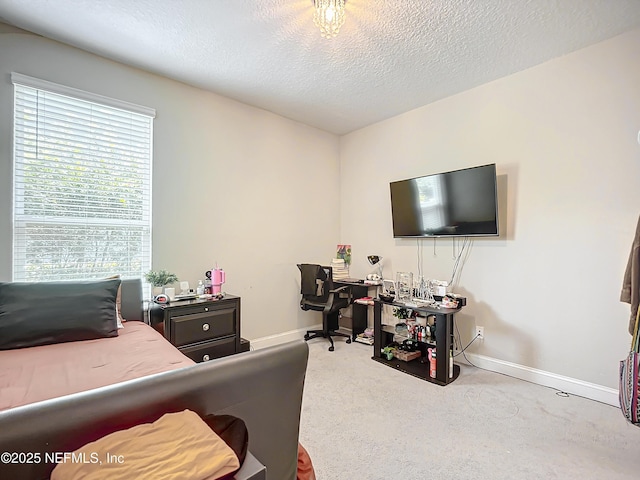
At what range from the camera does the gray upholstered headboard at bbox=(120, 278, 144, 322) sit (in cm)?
248

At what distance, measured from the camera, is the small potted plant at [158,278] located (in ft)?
8.76

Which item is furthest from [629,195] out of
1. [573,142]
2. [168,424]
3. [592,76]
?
[168,424]

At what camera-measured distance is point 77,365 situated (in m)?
1.55

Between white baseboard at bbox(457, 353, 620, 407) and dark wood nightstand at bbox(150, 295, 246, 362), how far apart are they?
239cm

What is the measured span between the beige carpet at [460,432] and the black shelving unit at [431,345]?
12 cm

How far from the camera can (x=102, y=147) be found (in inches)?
102

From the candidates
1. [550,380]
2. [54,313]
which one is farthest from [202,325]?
[550,380]

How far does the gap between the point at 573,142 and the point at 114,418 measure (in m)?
3.42

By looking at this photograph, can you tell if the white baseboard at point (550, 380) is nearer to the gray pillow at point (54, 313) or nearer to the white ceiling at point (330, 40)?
the white ceiling at point (330, 40)

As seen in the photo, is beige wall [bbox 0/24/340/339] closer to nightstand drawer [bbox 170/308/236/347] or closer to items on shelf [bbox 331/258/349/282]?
items on shelf [bbox 331/258/349/282]

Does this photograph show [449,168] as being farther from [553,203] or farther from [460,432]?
[460,432]

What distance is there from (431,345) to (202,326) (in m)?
2.18

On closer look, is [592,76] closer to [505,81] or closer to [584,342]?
[505,81]

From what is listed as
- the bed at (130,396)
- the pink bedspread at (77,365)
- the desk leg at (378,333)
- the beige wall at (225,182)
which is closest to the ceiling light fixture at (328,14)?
the beige wall at (225,182)
